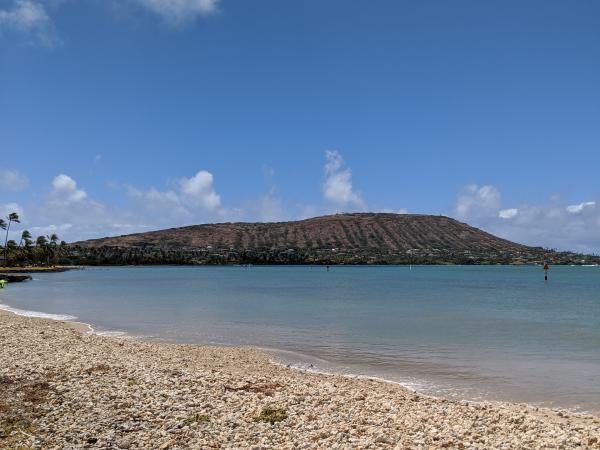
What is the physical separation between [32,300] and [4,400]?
158 ft

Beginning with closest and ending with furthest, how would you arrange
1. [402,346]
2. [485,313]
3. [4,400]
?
1. [4,400]
2. [402,346]
3. [485,313]

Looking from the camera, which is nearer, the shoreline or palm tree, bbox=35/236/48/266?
the shoreline

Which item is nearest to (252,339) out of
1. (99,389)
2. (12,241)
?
(99,389)

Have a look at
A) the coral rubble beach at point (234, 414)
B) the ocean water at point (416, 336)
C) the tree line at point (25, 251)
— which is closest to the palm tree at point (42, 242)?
the tree line at point (25, 251)

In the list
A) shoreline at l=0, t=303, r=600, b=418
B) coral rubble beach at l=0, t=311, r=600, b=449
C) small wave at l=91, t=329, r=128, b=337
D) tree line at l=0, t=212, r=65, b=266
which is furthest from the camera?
tree line at l=0, t=212, r=65, b=266

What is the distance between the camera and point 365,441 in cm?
1048

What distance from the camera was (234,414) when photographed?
12.1 m

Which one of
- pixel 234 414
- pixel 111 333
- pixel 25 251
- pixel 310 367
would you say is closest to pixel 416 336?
pixel 310 367

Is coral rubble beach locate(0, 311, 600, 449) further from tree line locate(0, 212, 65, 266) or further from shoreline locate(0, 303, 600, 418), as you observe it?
tree line locate(0, 212, 65, 266)

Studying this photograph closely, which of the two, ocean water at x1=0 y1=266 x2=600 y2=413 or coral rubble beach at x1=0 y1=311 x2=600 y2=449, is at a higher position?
coral rubble beach at x1=0 y1=311 x2=600 y2=449

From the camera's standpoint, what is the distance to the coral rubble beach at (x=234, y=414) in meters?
10.4

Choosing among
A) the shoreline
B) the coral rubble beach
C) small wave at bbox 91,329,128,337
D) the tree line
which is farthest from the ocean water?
the tree line

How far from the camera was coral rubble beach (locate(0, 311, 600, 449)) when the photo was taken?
10.4 metres

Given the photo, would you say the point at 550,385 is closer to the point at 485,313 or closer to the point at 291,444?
the point at 291,444
